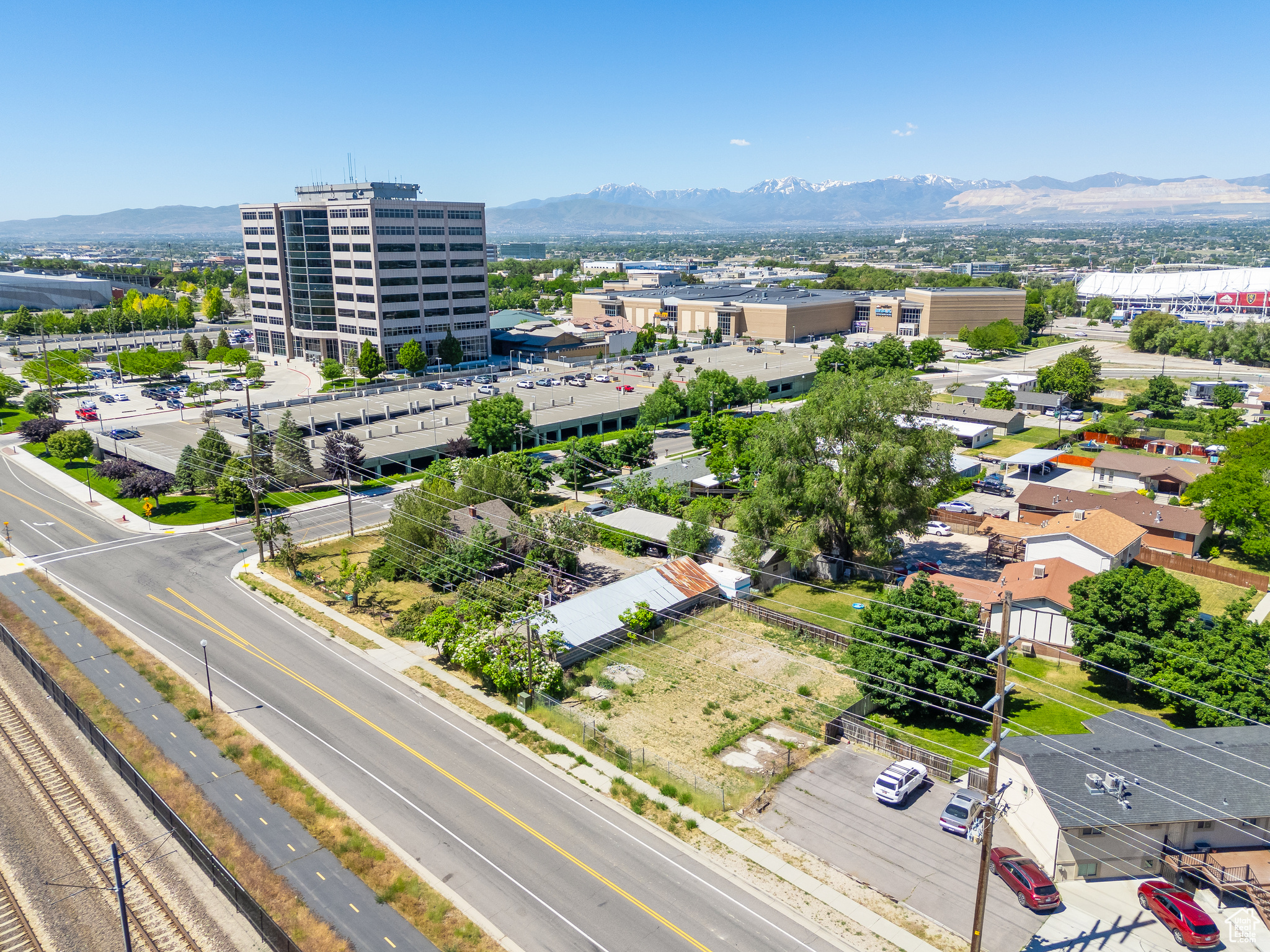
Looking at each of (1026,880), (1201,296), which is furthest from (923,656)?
(1201,296)

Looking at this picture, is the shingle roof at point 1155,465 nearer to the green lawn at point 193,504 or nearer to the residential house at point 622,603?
the residential house at point 622,603

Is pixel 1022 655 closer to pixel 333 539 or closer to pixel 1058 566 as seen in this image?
pixel 1058 566

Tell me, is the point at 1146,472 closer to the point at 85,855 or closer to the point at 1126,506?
the point at 1126,506

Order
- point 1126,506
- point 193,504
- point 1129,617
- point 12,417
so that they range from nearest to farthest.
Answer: point 1129,617 < point 1126,506 < point 193,504 < point 12,417

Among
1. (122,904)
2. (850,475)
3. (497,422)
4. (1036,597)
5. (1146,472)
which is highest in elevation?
(850,475)

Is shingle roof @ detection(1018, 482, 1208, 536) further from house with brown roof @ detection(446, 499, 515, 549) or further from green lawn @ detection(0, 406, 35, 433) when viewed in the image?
green lawn @ detection(0, 406, 35, 433)

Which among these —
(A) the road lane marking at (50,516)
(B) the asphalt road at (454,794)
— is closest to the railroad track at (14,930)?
(B) the asphalt road at (454,794)
